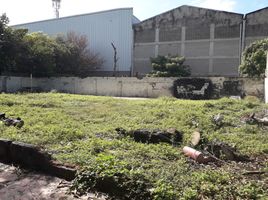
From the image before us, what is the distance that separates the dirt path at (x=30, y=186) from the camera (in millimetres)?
3688

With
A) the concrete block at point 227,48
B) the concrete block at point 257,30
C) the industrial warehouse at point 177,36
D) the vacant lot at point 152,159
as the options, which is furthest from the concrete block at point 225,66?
the vacant lot at point 152,159

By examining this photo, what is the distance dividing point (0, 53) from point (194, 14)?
16533 millimetres

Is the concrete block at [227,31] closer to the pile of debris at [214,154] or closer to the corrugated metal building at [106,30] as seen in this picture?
the corrugated metal building at [106,30]

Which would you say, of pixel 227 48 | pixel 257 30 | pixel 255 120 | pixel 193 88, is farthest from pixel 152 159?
pixel 227 48

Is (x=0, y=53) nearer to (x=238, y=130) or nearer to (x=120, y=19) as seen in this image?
(x=120, y=19)

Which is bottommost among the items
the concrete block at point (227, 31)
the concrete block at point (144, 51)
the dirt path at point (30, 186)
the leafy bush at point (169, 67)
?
the dirt path at point (30, 186)

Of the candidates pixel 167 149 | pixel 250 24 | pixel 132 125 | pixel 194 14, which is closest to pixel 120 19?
pixel 194 14

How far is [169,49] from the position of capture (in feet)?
99.8

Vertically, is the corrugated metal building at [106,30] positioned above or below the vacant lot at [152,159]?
above

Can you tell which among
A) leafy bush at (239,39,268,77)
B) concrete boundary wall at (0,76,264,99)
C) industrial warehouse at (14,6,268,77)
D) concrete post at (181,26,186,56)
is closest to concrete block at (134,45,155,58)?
industrial warehouse at (14,6,268,77)

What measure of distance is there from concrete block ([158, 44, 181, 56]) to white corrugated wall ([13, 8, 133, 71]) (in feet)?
11.7

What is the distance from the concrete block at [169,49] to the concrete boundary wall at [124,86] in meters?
8.90

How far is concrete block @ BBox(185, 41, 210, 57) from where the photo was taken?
28.7m

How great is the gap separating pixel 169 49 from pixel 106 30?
822 cm
